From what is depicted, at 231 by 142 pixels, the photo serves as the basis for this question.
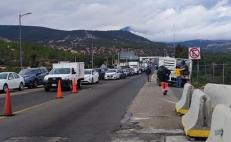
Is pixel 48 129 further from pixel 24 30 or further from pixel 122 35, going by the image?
pixel 122 35

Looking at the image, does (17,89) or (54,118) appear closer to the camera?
(54,118)

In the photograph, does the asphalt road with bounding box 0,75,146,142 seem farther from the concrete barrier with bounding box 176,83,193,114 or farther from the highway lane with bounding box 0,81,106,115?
the concrete barrier with bounding box 176,83,193,114

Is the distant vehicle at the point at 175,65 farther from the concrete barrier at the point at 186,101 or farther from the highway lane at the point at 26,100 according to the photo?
the concrete barrier at the point at 186,101

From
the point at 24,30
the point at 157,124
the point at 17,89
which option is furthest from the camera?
the point at 24,30

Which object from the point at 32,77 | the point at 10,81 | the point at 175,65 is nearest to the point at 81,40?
the point at 175,65

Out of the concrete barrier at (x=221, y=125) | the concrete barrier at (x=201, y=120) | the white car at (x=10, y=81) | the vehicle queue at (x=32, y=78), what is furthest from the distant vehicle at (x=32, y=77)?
the concrete barrier at (x=221, y=125)

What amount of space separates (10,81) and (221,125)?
29.7 metres

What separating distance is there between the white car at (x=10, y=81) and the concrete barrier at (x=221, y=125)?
28.2 meters

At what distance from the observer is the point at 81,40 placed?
154375 millimetres

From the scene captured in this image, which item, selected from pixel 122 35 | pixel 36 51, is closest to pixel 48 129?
pixel 36 51

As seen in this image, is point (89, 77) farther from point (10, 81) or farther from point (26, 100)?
point (26, 100)

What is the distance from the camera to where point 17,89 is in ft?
124

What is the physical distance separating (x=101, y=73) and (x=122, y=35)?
126m

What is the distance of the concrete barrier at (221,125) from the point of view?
6.83 m
